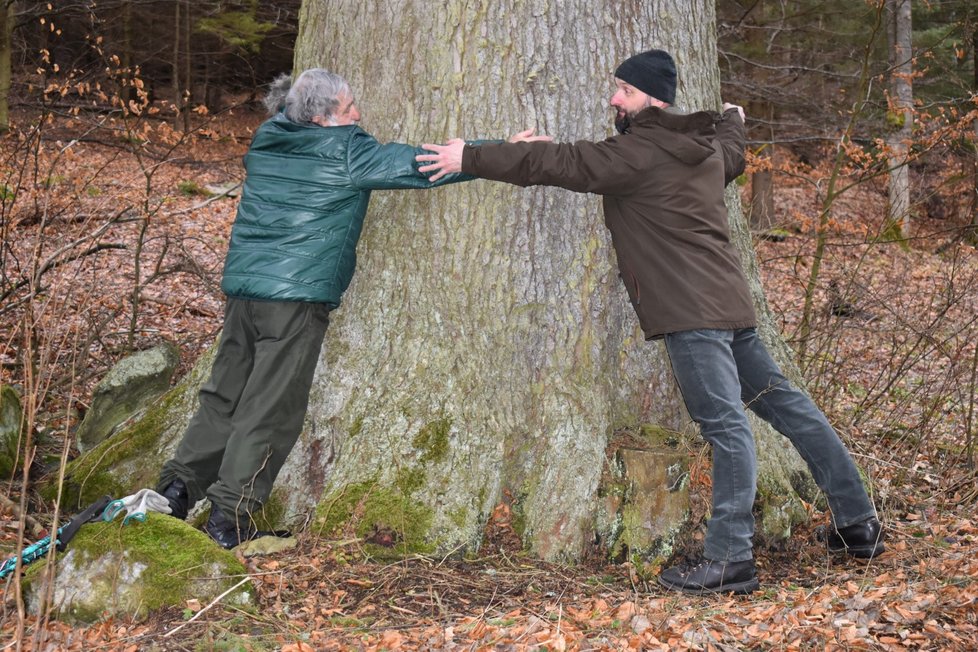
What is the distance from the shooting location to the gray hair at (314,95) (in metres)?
4.15

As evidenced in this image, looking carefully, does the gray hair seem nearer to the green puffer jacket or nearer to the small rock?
the green puffer jacket

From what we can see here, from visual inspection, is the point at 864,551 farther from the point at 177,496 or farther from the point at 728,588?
the point at 177,496

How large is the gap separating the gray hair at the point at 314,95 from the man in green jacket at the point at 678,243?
1.83ft

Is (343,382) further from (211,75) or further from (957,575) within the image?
(211,75)

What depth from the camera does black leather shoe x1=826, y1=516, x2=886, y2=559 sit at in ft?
13.9

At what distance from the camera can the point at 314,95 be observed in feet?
13.6

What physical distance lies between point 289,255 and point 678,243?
5.76 ft

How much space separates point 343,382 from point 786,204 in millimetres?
16939

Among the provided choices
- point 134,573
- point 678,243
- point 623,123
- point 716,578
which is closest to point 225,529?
point 134,573

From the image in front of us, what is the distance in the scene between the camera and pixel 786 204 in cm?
1952

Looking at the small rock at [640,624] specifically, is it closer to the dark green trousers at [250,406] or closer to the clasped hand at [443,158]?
the dark green trousers at [250,406]

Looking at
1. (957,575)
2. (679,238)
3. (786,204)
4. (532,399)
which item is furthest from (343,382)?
(786,204)

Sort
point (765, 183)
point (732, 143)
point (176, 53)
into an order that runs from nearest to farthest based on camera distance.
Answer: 1. point (732, 143)
2. point (765, 183)
3. point (176, 53)

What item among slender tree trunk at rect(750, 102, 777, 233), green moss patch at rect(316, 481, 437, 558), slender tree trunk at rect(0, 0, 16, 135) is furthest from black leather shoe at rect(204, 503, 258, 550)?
slender tree trunk at rect(0, 0, 16, 135)
